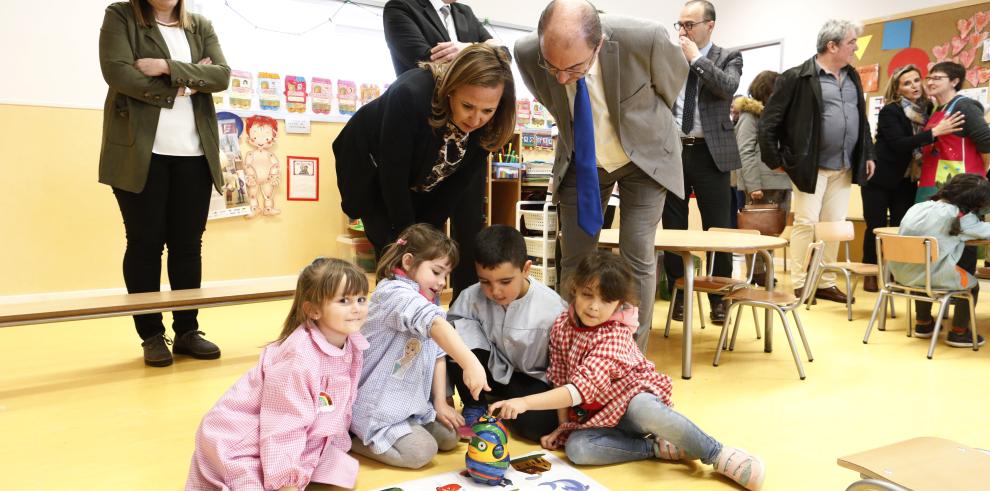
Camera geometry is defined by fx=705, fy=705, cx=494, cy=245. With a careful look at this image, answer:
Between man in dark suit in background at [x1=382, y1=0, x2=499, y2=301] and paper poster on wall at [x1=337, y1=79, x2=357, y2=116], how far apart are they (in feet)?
6.40

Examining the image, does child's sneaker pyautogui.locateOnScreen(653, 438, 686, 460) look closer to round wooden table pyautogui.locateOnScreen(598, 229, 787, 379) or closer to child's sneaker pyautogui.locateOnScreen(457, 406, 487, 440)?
child's sneaker pyautogui.locateOnScreen(457, 406, 487, 440)

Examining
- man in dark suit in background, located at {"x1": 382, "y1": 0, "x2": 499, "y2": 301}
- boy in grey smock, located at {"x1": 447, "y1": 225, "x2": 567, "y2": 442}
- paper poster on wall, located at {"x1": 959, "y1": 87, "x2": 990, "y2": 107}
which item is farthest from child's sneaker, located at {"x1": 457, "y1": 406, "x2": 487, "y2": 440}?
paper poster on wall, located at {"x1": 959, "y1": 87, "x2": 990, "y2": 107}

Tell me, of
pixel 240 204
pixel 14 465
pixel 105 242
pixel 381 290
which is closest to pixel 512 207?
pixel 240 204

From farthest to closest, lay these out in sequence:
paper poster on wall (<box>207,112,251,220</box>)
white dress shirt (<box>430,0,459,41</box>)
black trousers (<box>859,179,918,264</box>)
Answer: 1. black trousers (<box>859,179,918,264</box>)
2. paper poster on wall (<box>207,112,251,220</box>)
3. white dress shirt (<box>430,0,459,41</box>)

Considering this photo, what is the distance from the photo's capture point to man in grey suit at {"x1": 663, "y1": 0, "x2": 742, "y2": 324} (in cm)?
347

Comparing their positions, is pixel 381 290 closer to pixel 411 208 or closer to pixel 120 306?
pixel 411 208

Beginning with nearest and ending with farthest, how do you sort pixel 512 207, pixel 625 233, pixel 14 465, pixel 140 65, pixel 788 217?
pixel 14 465
pixel 625 233
pixel 140 65
pixel 512 207
pixel 788 217

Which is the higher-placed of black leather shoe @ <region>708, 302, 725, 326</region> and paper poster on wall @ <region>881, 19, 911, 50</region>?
paper poster on wall @ <region>881, 19, 911, 50</region>

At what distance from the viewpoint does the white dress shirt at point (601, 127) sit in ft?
7.20

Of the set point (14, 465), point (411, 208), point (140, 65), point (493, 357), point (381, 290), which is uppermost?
point (140, 65)

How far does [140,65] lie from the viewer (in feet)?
8.33

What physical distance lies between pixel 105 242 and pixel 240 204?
764 millimetres

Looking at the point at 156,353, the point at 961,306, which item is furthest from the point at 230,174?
the point at 961,306

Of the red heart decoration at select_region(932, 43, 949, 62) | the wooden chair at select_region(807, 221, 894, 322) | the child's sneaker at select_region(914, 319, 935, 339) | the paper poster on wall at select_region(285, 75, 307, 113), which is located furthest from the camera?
the red heart decoration at select_region(932, 43, 949, 62)
